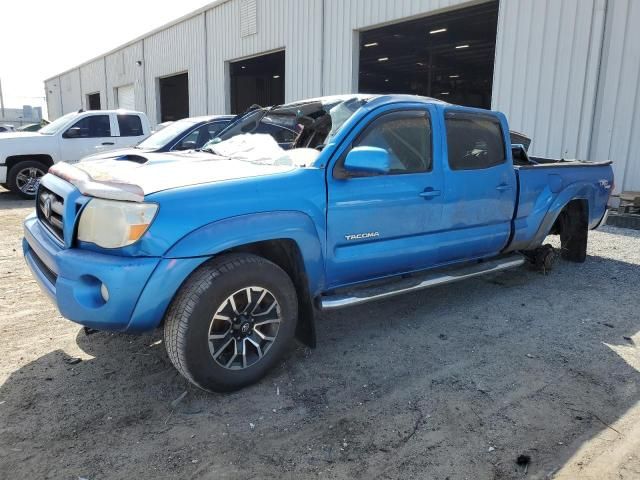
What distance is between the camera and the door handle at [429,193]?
3.93 m

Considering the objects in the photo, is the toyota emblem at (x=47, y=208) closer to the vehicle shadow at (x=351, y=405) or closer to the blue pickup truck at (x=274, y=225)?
the blue pickup truck at (x=274, y=225)

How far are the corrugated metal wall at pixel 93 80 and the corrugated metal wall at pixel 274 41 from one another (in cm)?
1605

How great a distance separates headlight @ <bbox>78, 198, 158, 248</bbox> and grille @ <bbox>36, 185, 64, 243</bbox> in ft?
1.18

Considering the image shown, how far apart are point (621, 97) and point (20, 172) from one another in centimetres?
1202

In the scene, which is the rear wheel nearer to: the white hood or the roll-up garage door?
the white hood

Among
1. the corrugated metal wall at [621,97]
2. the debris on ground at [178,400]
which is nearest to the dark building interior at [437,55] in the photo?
the corrugated metal wall at [621,97]

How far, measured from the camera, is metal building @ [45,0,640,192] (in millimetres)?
8867

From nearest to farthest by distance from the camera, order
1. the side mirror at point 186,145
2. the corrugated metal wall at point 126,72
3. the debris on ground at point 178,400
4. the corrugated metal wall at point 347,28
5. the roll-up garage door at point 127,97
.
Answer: the debris on ground at point 178,400, the side mirror at point 186,145, the corrugated metal wall at point 347,28, the corrugated metal wall at point 126,72, the roll-up garage door at point 127,97

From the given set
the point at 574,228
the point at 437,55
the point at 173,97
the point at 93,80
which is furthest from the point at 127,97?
the point at 574,228

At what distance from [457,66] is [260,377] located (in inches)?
995

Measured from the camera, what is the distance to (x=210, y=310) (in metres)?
2.90

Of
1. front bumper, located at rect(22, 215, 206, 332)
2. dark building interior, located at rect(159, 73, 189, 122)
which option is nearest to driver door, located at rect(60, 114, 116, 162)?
front bumper, located at rect(22, 215, 206, 332)

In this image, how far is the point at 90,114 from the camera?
11.6 m

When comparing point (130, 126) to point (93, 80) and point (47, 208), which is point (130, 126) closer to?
point (47, 208)
